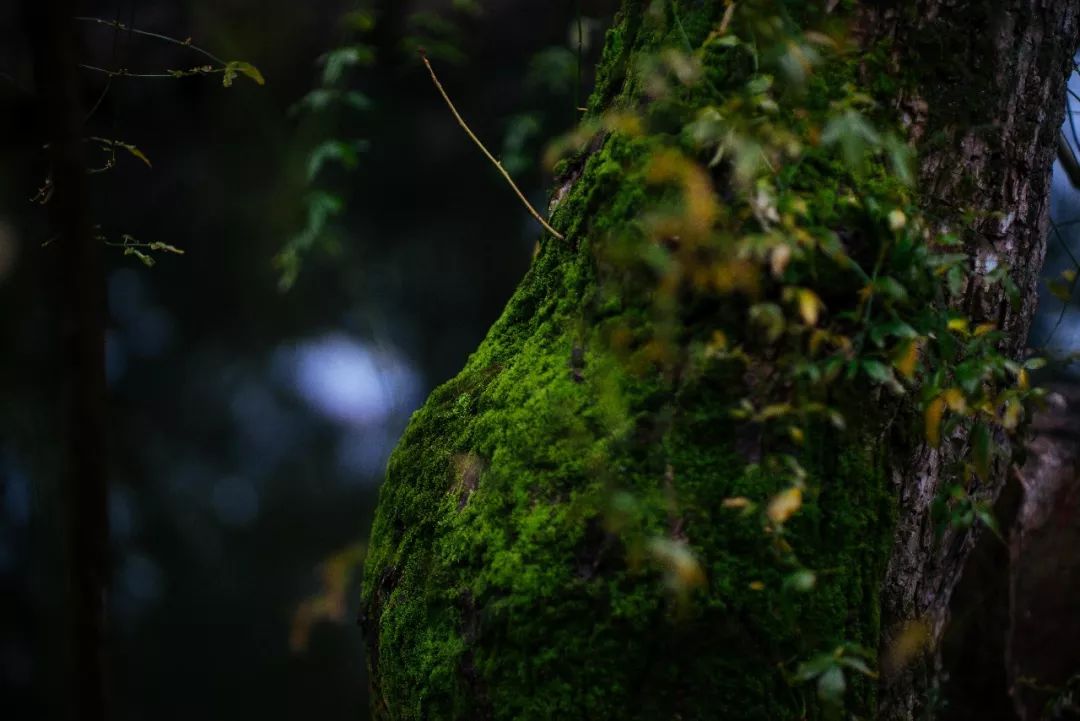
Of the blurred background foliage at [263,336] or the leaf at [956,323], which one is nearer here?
the leaf at [956,323]

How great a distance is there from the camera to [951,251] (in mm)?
1346

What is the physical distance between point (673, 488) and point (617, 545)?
114 mm

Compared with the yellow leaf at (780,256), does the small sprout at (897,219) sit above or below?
above

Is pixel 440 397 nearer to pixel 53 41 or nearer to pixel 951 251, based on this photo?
pixel 951 251

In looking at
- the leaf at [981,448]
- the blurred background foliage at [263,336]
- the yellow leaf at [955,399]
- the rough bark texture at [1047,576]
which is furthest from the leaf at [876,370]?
the blurred background foliage at [263,336]

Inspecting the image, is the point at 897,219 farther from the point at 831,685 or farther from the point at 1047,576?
the point at 1047,576

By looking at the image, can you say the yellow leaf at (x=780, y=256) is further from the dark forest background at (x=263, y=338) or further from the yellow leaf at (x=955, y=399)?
the dark forest background at (x=263, y=338)

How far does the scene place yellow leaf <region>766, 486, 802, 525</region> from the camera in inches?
42.9

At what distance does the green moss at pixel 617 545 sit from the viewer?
45.6 inches

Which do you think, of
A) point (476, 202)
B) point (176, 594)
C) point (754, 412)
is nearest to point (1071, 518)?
point (754, 412)

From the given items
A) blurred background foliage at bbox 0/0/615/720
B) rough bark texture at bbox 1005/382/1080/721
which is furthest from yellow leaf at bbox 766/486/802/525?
blurred background foliage at bbox 0/0/615/720

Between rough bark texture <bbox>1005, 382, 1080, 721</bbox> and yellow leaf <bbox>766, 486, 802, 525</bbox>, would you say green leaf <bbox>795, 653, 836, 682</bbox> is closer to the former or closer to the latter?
yellow leaf <bbox>766, 486, 802, 525</bbox>

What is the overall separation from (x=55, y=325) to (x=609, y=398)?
80 centimetres

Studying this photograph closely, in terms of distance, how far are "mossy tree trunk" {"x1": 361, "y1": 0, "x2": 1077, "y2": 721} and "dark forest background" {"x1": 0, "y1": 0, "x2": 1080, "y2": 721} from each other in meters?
2.50
